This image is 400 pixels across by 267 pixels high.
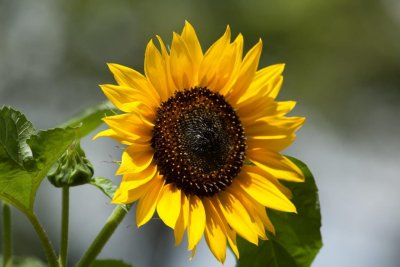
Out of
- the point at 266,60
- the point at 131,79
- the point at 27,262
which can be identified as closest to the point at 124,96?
the point at 131,79

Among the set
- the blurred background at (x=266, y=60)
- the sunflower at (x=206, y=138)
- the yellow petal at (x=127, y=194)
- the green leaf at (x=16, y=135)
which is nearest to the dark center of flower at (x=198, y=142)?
the sunflower at (x=206, y=138)

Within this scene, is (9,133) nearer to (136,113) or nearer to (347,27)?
(136,113)

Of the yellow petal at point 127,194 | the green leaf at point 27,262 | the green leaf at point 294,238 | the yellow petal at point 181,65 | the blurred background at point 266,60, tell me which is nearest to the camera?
the yellow petal at point 127,194

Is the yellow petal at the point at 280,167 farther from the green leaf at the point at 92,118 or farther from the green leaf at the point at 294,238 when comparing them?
the green leaf at the point at 92,118

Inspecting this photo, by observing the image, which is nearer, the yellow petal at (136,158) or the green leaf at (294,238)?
the yellow petal at (136,158)

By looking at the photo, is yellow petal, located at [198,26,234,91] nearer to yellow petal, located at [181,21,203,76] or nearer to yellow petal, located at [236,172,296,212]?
yellow petal, located at [181,21,203,76]

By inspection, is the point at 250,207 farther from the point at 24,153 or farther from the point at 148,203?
the point at 24,153

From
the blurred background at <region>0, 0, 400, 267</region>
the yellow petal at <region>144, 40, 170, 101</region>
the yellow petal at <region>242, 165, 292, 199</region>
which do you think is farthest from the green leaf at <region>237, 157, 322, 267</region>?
the blurred background at <region>0, 0, 400, 267</region>
